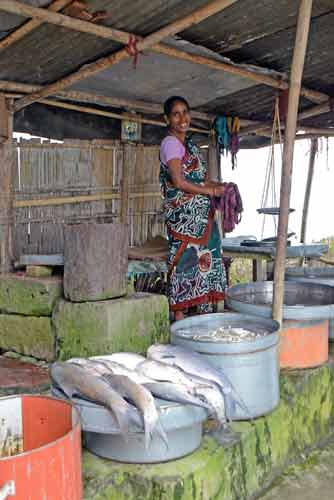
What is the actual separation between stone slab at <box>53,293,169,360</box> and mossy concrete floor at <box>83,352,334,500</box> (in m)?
0.87

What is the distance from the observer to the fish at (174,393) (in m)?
2.22

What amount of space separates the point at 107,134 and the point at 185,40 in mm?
2257

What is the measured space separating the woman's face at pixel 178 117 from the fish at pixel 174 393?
248 centimetres

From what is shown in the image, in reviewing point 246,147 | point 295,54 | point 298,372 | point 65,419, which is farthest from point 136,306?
point 246,147

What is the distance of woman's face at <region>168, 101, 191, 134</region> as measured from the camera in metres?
4.19

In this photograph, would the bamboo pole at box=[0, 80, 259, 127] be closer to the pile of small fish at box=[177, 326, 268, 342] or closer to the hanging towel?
the hanging towel

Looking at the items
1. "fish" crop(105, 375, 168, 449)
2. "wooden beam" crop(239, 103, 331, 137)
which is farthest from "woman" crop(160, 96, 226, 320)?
"wooden beam" crop(239, 103, 331, 137)

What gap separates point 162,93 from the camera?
18.8 ft

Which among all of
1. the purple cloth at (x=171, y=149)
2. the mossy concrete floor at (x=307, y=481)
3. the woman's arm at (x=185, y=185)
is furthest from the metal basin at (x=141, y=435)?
the purple cloth at (x=171, y=149)

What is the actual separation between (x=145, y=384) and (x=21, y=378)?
155 cm

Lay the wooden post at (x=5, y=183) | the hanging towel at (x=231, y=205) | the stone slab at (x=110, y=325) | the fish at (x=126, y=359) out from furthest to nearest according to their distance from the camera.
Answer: the wooden post at (x=5, y=183) < the hanging towel at (x=231, y=205) < the stone slab at (x=110, y=325) < the fish at (x=126, y=359)

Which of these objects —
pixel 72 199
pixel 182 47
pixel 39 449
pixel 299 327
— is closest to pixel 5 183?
pixel 72 199

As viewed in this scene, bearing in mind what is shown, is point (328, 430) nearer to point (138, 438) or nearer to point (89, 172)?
point (138, 438)

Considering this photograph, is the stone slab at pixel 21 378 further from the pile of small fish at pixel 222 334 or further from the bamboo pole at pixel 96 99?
the bamboo pole at pixel 96 99
